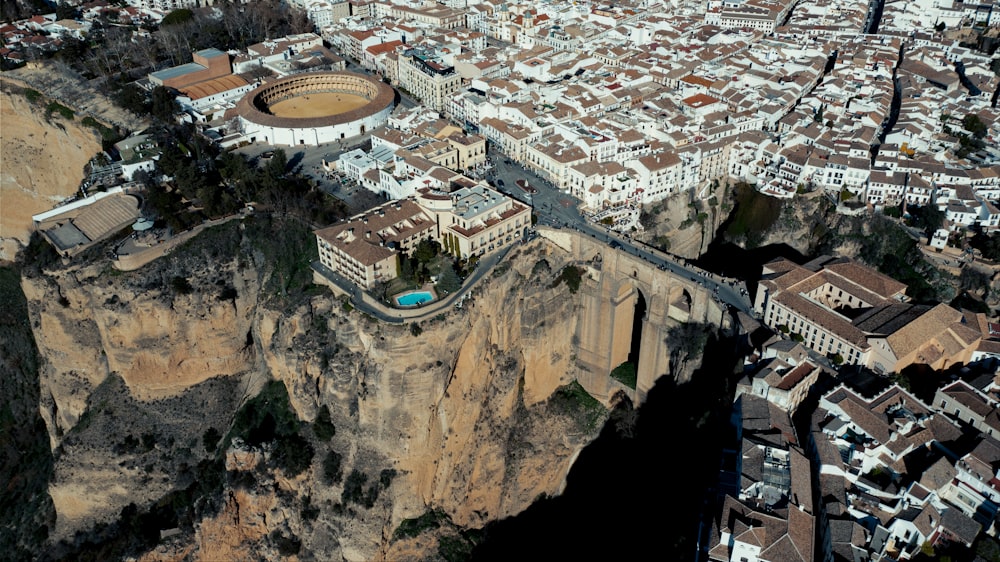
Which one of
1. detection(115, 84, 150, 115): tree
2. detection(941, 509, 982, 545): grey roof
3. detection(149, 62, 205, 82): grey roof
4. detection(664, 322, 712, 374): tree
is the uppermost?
detection(149, 62, 205, 82): grey roof

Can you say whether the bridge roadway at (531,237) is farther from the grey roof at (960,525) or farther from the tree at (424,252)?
the grey roof at (960,525)

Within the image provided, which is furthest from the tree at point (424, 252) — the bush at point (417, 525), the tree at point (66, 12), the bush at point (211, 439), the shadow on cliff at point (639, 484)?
the tree at point (66, 12)

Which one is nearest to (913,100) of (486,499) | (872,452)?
(872,452)

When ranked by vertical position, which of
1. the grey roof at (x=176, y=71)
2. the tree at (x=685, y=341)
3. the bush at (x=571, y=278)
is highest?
the grey roof at (x=176, y=71)

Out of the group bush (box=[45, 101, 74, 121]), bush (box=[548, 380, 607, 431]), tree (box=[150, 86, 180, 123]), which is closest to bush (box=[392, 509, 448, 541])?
bush (box=[548, 380, 607, 431])

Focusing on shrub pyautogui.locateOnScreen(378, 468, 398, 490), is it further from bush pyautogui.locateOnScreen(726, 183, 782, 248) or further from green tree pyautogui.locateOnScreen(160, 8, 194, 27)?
green tree pyautogui.locateOnScreen(160, 8, 194, 27)

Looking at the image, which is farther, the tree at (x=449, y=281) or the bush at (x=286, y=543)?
the tree at (x=449, y=281)
